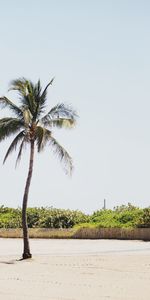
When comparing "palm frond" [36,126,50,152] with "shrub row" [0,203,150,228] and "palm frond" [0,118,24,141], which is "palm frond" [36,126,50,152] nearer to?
"palm frond" [0,118,24,141]

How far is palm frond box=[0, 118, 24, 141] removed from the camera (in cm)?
2775

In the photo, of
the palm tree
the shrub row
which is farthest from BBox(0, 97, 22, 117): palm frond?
the shrub row

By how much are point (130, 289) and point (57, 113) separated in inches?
572

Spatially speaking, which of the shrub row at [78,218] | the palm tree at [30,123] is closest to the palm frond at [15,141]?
the palm tree at [30,123]

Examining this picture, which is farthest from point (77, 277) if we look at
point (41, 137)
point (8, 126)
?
point (8, 126)

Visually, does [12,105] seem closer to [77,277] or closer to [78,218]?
[77,277]

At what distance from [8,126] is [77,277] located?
36.4 ft

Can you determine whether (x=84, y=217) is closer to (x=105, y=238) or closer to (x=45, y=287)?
(x=105, y=238)

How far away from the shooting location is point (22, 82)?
91.6 ft

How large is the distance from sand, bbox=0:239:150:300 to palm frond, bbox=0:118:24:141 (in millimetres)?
6877

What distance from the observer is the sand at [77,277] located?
14684 mm

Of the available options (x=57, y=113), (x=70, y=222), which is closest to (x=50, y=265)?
(x=57, y=113)

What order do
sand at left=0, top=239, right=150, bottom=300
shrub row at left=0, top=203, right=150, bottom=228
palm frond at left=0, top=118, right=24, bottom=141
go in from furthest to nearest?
shrub row at left=0, top=203, right=150, bottom=228
palm frond at left=0, top=118, right=24, bottom=141
sand at left=0, top=239, right=150, bottom=300

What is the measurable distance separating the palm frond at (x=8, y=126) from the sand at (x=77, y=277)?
6.88 m
